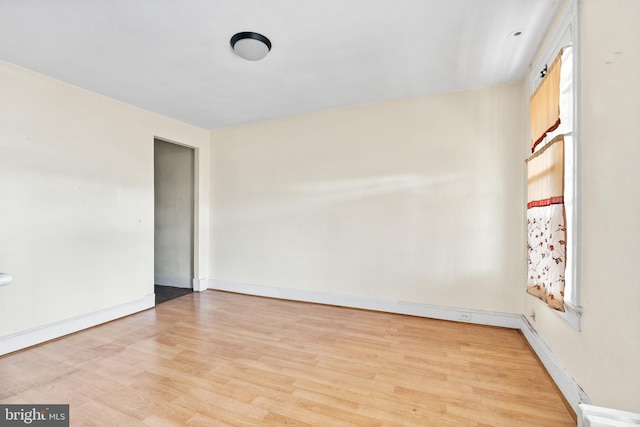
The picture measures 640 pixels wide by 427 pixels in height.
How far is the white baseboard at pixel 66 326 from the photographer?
255cm

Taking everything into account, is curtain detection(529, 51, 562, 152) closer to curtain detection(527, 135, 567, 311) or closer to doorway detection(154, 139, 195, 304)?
curtain detection(527, 135, 567, 311)

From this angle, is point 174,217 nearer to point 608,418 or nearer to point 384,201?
point 384,201

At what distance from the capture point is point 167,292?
4.57 metres

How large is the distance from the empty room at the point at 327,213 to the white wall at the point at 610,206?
0.01 meters

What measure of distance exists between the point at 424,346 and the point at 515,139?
241 centimetres

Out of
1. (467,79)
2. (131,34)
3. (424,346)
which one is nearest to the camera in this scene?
(131,34)

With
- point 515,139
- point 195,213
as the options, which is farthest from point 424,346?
point 195,213

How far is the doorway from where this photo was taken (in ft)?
15.8

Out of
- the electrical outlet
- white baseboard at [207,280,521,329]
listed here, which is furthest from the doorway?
the electrical outlet

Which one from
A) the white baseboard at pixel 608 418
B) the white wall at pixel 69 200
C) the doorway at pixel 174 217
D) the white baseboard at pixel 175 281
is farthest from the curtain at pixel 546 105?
the white baseboard at pixel 175 281

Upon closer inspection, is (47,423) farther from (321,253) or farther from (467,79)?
(467,79)

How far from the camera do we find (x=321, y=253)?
395 centimetres

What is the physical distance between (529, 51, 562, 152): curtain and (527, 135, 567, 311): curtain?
0.16m

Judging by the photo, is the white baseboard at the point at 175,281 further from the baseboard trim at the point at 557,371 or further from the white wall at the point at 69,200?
the baseboard trim at the point at 557,371
